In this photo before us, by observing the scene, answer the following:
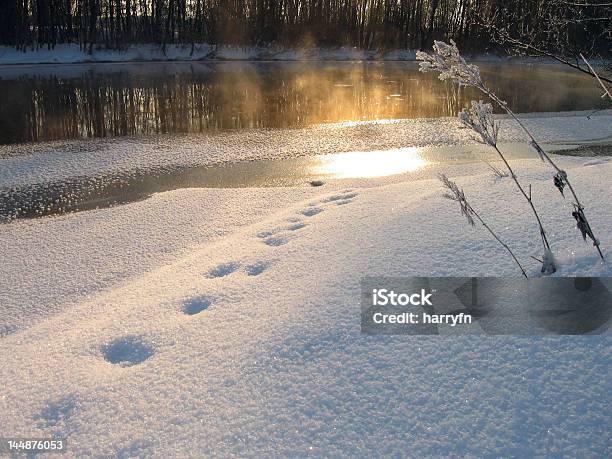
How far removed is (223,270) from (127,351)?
2.81 ft

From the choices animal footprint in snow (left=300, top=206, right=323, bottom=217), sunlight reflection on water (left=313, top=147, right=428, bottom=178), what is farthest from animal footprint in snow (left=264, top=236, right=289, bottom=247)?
sunlight reflection on water (left=313, top=147, right=428, bottom=178)

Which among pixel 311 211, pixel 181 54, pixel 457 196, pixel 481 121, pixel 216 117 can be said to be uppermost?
pixel 181 54

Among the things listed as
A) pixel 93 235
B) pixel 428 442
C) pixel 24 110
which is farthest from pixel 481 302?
pixel 24 110

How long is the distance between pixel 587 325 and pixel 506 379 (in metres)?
0.44

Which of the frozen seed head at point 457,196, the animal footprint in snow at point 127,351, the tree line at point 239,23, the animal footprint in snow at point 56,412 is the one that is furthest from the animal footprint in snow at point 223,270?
the tree line at point 239,23

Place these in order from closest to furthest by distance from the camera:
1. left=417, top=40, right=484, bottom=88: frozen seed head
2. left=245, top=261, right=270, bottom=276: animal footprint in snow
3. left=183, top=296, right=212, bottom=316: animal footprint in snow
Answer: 1. left=417, top=40, right=484, bottom=88: frozen seed head
2. left=183, top=296, right=212, bottom=316: animal footprint in snow
3. left=245, top=261, right=270, bottom=276: animal footprint in snow

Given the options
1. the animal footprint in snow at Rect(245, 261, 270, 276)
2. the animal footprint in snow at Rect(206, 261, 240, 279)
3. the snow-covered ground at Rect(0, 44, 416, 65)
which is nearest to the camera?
the animal footprint in snow at Rect(245, 261, 270, 276)

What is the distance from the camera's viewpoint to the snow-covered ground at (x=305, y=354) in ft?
5.39

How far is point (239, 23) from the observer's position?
33656 mm

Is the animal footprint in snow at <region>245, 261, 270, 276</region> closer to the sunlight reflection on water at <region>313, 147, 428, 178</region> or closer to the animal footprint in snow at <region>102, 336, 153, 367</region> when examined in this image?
the animal footprint in snow at <region>102, 336, 153, 367</region>

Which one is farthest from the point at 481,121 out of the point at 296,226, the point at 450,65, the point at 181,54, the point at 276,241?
the point at 181,54

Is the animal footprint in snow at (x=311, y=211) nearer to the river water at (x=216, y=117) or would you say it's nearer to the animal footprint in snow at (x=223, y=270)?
the animal footprint in snow at (x=223, y=270)

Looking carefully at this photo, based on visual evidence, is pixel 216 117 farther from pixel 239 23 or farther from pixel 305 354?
pixel 239 23

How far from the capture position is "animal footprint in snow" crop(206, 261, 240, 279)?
9.96 ft
